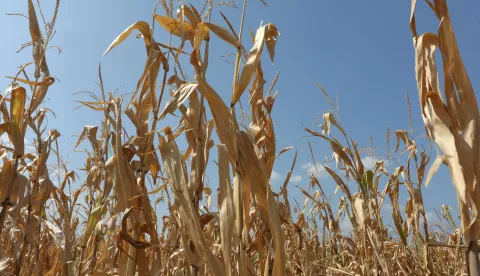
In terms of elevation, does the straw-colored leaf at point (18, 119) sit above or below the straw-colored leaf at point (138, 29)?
below

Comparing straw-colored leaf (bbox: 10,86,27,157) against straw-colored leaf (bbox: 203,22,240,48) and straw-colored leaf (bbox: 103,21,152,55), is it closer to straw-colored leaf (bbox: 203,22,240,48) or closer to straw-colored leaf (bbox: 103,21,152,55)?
straw-colored leaf (bbox: 103,21,152,55)

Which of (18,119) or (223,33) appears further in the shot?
(18,119)

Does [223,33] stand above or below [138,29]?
below

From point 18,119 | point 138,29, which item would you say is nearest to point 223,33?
point 138,29

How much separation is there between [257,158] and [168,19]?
59 cm

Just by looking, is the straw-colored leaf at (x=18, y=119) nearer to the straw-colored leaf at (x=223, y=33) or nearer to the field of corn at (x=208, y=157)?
the field of corn at (x=208, y=157)

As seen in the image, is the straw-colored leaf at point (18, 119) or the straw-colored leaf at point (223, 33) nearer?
the straw-colored leaf at point (223, 33)

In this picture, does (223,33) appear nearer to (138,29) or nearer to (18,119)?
(138,29)

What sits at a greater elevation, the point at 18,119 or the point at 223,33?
the point at 223,33

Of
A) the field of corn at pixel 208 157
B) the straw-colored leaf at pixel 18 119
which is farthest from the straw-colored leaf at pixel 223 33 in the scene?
the straw-colored leaf at pixel 18 119

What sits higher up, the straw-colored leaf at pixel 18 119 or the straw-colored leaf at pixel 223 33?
the straw-colored leaf at pixel 223 33

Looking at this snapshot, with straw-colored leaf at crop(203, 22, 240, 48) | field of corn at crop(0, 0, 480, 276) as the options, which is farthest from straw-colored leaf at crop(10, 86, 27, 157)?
straw-colored leaf at crop(203, 22, 240, 48)

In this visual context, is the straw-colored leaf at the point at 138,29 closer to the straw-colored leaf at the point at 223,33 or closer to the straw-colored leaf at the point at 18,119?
the straw-colored leaf at the point at 223,33

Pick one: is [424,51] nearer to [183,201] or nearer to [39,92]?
[183,201]
